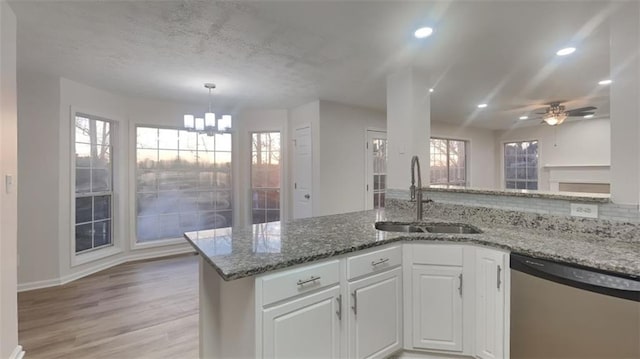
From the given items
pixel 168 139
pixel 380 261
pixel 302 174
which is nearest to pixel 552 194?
pixel 380 261

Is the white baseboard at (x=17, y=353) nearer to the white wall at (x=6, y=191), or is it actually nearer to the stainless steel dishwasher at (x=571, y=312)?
the white wall at (x=6, y=191)

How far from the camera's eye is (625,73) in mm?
1721

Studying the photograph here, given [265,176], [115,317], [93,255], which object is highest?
[265,176]

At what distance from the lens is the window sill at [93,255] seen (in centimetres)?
379

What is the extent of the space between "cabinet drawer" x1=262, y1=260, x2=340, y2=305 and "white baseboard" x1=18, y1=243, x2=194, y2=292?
3.59 metres

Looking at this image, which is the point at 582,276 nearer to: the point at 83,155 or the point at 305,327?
the point at 305,327

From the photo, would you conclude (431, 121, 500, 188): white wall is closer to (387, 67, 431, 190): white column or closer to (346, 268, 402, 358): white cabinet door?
(387, 67, 431, 190): white column

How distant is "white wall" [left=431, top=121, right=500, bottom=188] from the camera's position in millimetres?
7172

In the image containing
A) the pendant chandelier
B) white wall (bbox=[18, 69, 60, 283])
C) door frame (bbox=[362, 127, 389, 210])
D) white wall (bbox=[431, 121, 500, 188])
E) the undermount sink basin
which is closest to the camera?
the undermount sink basin

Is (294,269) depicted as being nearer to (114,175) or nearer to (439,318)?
(439,318)

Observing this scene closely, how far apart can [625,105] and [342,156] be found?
11.2ft

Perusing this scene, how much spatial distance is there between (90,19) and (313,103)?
116 inches

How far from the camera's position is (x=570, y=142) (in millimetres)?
6723

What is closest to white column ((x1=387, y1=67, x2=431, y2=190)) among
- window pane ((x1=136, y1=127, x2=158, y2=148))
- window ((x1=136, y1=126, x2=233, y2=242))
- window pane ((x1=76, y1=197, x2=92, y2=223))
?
window ((x1=136, y1=126, x2=233, y2=242))
